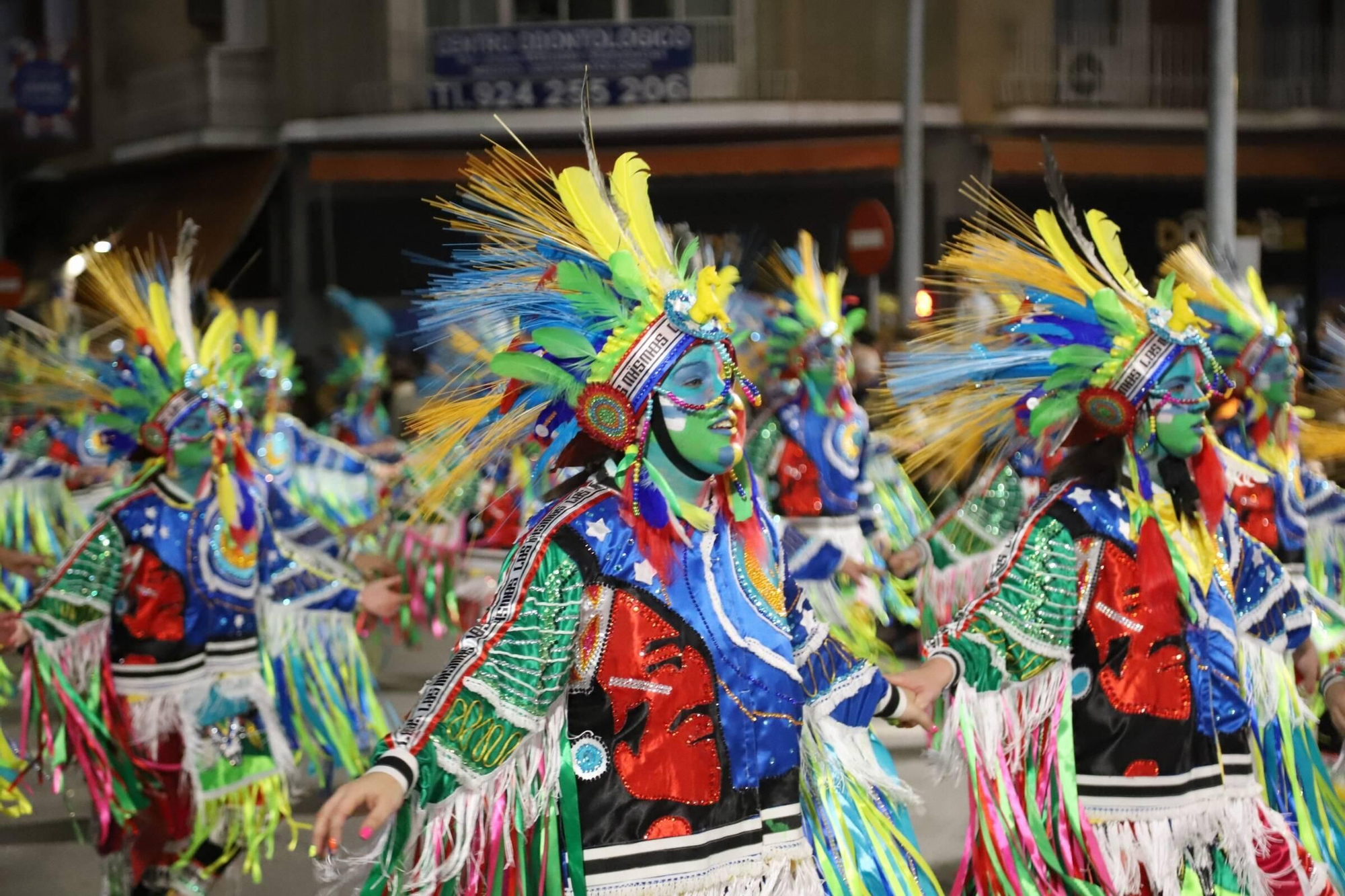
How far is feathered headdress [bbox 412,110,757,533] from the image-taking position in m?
3.48

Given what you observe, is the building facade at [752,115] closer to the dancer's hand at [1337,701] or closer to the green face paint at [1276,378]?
the green face paint at [1276,378]

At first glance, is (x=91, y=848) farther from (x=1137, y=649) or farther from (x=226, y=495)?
(x=1137, y=649)

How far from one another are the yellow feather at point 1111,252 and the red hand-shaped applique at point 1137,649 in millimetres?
857

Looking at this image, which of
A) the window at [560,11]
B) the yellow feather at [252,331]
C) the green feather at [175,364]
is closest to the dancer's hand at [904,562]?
the green feather at [175,364]

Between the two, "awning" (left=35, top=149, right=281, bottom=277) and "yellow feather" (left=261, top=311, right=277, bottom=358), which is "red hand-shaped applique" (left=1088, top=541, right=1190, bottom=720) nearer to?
"yellow feather" (left=261, top=311, right=277, bottom=358)

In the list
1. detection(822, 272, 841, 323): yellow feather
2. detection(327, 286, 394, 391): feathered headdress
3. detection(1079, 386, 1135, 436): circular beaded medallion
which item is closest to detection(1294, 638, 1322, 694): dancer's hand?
detection(1079, 386, 1135, 436): circular beaded medallion

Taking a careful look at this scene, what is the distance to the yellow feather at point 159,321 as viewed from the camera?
6.25 metres

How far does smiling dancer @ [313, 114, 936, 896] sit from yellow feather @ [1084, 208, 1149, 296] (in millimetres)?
1422

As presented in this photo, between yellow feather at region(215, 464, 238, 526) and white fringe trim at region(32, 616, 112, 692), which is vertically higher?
yellow feather at region(215, 464, 238, 526)

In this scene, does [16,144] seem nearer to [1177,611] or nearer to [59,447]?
[59,447]

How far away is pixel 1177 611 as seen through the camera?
4191 millimetres

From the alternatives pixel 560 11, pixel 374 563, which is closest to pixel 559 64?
pixel 560 11

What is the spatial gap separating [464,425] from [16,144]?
2442 cm

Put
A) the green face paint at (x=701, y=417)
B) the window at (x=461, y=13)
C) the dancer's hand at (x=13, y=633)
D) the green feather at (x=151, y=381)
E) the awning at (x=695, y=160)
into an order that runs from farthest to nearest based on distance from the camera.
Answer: the window at (x=461, y=13) → the awning at (x=695, y=160) → the green feather at (x=151, y=381) → the dancer's hand at (x=13, y=633) → the green face paint at (x=701, y=417)
